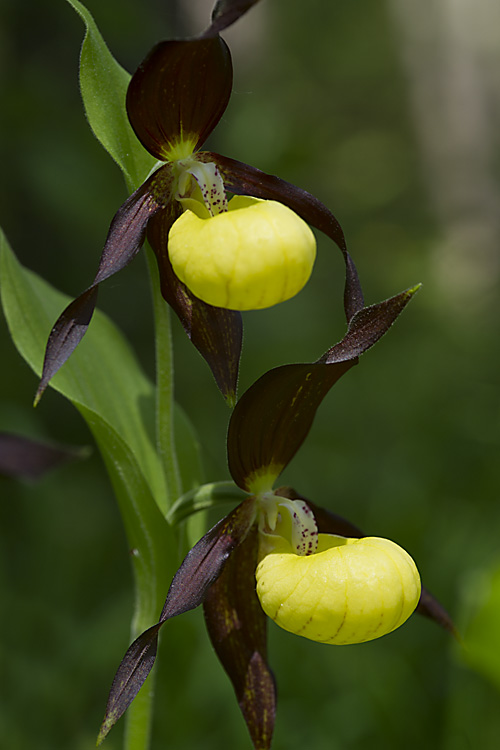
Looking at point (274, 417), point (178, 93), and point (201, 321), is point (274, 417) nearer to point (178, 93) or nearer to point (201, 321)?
point (201, 321)

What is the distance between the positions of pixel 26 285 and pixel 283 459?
1.76ft

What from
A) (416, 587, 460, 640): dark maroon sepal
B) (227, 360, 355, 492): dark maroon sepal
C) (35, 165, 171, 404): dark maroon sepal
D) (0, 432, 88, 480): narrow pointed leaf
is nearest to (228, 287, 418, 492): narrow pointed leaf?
(227, 360, 355, 492): dark maroon sepal

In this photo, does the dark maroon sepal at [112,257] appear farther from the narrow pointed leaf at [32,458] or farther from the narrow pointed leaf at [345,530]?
the narrow pointed leaf at [32,458]

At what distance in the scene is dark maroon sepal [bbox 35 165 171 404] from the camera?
0.96 m

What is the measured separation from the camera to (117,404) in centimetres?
132

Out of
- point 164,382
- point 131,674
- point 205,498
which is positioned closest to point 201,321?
point 164,382

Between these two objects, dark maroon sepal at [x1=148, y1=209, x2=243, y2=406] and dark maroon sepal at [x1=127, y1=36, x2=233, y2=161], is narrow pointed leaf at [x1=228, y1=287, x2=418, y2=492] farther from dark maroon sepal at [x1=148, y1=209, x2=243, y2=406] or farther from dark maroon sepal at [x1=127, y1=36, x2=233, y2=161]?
dark maroon sepal at [x1=127, y1=36, x2=233, y2=161]

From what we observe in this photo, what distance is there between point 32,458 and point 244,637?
665 mm

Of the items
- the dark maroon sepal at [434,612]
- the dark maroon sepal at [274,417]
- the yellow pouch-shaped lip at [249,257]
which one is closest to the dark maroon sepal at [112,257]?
the yellow pouch-shaped lip at [249,257]

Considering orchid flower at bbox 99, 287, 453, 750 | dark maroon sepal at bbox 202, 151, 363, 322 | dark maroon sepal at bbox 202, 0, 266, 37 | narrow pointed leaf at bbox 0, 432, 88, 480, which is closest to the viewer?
dark maroon sepal at bbox 202, 0, 266, 37

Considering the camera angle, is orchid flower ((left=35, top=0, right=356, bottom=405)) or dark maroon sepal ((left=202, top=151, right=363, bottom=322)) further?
dark maroon sepal ((left=202, top=151, right=363, bottom=322))

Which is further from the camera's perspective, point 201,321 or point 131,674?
point 201,321

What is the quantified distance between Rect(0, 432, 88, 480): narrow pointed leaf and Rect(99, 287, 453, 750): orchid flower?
21.1 inches

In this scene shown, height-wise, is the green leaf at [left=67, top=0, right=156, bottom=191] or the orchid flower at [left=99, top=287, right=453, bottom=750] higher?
the green leaf at [left=67, top=0, right=156, bottom=191]
